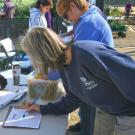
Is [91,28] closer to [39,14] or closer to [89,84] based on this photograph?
[89,84]

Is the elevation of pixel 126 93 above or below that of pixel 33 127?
above

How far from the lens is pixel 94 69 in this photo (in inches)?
80.0

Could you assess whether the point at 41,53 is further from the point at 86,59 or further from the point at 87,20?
the point at 87,20

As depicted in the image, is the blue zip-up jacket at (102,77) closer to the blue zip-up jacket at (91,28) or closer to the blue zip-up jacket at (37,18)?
the blue zip-up jacket at (91,28)

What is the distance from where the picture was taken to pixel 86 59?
2.03 m

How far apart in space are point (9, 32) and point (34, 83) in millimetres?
7722

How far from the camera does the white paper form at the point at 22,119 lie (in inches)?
91.8

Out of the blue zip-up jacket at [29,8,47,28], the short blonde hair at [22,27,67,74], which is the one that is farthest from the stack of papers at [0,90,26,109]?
the blue zip-up jacket at [29,8,47,28]

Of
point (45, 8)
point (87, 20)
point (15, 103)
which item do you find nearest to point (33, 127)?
point (15, 103)

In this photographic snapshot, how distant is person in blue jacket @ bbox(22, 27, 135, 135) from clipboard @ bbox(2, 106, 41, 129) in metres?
0.34

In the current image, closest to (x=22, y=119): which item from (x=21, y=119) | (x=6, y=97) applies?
(x=21, y=119)

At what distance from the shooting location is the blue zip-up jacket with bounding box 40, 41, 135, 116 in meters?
1.99

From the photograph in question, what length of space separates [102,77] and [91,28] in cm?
92

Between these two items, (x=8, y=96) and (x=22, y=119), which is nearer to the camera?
(x=22, y=119)
